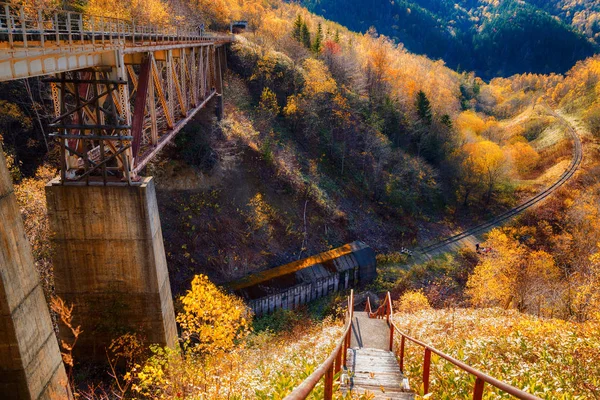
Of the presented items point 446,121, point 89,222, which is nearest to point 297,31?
point 446,121

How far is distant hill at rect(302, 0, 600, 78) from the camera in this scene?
527 feet

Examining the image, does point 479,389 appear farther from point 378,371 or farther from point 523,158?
point 523,158

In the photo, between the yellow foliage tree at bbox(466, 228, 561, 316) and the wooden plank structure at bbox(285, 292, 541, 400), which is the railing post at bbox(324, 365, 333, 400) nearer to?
the wooden plank structure at bbox(285, 292, 541, 400)

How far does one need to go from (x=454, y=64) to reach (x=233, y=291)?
180403 millimetres

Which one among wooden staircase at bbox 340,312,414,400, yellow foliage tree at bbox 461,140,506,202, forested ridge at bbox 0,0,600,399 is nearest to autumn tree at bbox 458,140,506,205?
yellow foliage tree at bbox 461,140,506,202

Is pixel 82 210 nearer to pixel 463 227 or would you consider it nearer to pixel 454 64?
pixel 463 227

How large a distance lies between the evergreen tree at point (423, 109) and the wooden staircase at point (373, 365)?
133 ft

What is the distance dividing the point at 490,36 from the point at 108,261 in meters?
206

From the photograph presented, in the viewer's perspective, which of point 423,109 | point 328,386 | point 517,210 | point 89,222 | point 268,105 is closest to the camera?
point 328,386

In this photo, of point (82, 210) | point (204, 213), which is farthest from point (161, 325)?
point (204, 213)

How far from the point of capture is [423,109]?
48.5 m

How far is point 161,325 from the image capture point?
15.1 meters

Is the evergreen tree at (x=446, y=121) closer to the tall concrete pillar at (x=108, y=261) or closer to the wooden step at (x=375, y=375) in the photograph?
the tall concrete pillar at (x=108, y=261)

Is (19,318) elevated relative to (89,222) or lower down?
lower down
